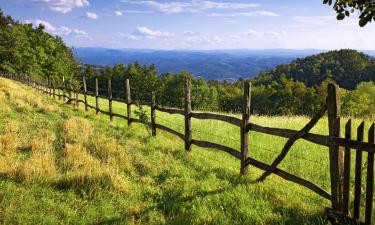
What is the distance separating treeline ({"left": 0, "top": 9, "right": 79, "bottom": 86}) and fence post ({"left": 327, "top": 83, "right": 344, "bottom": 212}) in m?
51.9

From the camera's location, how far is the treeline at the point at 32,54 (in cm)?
7294

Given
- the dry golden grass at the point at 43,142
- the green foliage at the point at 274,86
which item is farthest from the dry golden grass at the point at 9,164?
the green foliage at the point at 274,86

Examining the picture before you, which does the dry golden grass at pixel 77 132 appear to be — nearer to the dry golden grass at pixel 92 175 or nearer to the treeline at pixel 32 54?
the dry golden grass at pixel 92 175

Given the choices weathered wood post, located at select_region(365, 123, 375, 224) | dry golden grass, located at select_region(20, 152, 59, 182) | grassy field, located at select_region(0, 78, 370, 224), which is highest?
weathered wood post, located at select_region(365, 123, 375, 224)

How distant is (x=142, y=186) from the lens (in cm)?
748

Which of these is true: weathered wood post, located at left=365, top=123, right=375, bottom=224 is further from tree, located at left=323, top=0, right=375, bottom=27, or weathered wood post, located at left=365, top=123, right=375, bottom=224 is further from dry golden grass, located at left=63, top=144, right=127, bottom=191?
dry golden grass, located at left=63, top=144, right=127, bottom=191

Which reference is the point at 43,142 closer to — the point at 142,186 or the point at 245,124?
the point at 142,186

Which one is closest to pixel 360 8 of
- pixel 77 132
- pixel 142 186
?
pixel 142 186

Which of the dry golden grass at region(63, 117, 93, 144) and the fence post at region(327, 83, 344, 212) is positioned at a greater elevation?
the fence post at region(327, 83, 344, 212)

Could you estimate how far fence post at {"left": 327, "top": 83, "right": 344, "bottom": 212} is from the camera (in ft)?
18.2

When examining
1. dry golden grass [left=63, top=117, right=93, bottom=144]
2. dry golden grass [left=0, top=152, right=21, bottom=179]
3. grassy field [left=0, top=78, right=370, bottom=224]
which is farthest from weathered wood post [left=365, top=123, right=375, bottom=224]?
dry golden grass [left=63, top=117, right=93, bottom=144]

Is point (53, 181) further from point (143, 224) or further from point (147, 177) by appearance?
point (143, 224)

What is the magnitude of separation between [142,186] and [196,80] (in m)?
109

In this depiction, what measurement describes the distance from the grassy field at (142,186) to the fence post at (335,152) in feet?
1.38
